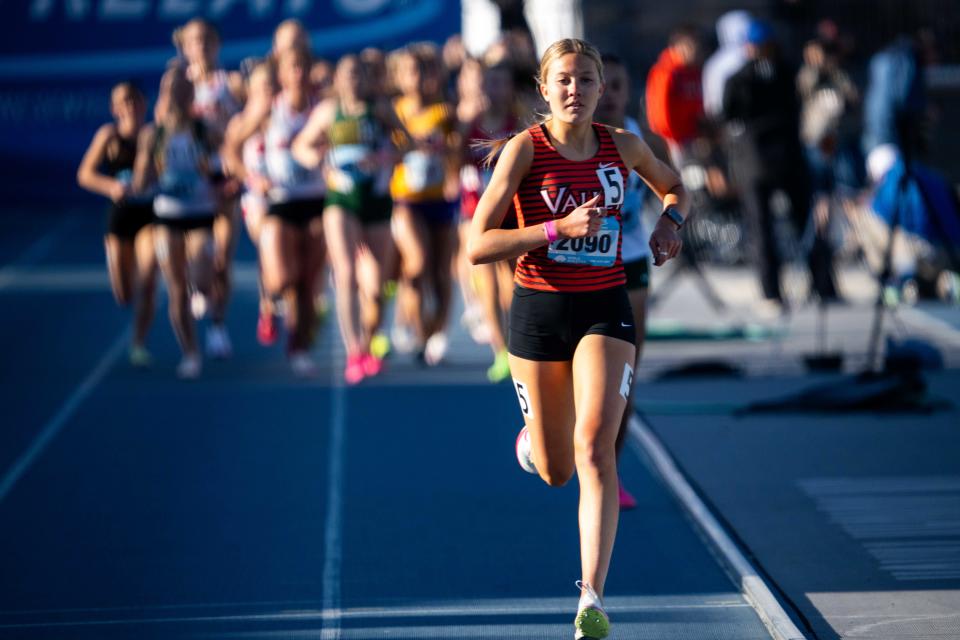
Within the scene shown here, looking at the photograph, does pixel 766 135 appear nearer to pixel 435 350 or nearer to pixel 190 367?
pixel 435 350

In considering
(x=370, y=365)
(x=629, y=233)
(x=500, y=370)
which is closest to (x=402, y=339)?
(x=370, y=365)

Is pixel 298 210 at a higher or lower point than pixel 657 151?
lower

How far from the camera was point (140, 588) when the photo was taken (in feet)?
21.4

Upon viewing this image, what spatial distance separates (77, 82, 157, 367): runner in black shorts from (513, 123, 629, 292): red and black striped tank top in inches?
252

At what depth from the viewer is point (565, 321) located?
5828 millimetres

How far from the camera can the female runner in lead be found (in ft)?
18.5

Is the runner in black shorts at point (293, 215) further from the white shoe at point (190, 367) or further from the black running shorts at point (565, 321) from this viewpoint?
the black running shorts at point (565, 321)

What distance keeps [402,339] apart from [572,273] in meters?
7.85

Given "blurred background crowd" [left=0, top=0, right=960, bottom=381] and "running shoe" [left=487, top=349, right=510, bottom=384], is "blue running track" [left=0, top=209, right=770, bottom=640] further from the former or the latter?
"blurred background crowd" [left=0, top=0, right=960, bottom=381]

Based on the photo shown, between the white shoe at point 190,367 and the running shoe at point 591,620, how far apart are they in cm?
682

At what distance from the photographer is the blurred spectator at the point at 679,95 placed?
53.7 feet

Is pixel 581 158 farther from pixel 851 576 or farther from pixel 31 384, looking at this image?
pixel 31 384

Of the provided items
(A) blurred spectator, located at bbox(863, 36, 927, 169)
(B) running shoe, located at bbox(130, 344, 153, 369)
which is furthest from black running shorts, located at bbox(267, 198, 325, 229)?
(A) blurred spectator, located at bbox(863, 36, 927, 169)

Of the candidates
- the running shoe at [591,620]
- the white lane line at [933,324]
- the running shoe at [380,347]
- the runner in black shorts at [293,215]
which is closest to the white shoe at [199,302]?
the runner in black shorts at [293,215]
